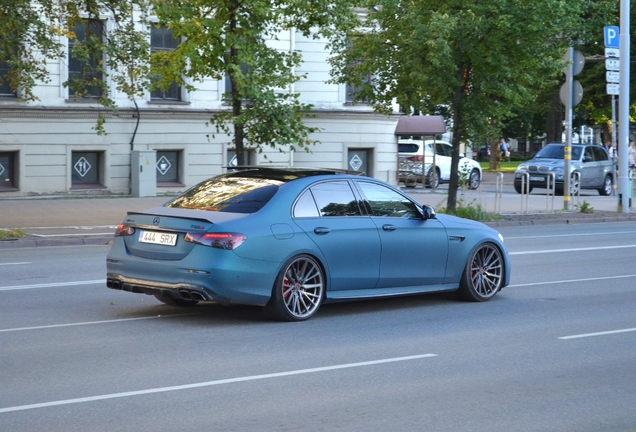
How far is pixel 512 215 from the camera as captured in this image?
87.0 feet

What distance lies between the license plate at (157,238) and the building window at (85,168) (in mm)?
21360

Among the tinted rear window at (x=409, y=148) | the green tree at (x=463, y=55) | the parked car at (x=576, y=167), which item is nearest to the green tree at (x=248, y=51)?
the green tree at (x=463, y=55)

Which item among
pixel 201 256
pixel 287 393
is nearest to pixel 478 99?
pixel 201 256

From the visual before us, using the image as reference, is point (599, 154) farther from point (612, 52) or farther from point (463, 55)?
point (463, 55)

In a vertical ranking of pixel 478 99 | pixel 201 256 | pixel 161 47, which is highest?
pixel 161 47

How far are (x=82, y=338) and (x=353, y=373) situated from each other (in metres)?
2.61

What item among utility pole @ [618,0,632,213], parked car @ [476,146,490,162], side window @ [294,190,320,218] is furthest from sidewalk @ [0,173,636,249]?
parked car @ [476,146,490,162]

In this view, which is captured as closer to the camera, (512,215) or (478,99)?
(478,99)

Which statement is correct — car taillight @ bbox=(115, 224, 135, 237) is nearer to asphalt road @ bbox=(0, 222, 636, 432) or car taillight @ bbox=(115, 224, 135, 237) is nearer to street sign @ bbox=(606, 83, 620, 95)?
asphalt road @ bbox=(0, 222, 636, 432)

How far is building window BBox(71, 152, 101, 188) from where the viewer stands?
30438mm

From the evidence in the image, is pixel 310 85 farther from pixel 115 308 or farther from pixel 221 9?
pixel 115 308

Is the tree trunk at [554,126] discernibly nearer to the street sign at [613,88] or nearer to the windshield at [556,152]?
the windshield at [556,152]

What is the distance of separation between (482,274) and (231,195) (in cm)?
327

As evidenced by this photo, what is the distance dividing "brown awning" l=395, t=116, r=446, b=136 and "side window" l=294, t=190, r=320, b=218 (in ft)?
100
